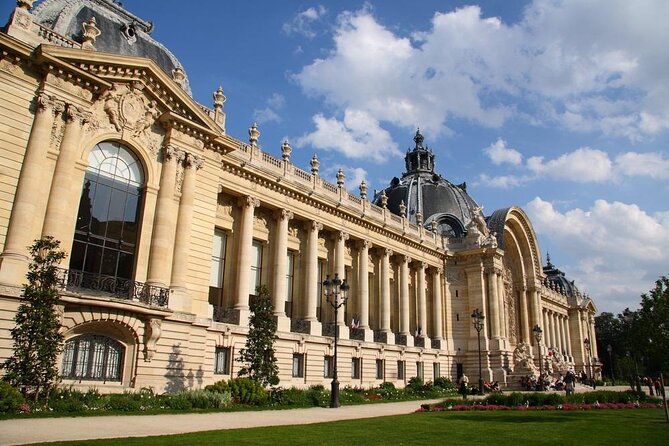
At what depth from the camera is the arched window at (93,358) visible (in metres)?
20.9

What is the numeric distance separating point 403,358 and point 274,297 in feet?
49.6

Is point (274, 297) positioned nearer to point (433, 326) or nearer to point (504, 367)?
point (433, 326)

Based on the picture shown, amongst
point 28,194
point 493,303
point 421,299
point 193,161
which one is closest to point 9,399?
point 28,194

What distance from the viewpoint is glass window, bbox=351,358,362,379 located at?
3800cm

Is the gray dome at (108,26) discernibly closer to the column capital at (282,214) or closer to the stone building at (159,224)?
the stone building at (159,224)

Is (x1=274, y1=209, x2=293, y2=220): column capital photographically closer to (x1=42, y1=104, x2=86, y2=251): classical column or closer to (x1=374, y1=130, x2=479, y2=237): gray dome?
(x1=42, y1=104, x2=86, y2=251): classical column

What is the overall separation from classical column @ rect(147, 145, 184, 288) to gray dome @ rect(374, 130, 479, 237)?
32.4 metres

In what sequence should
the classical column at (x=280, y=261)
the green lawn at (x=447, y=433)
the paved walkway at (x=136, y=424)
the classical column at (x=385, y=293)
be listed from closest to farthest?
the paved walkway at (x=136, y=424), the green lawn at (x=447, y=433), the classical column at (x=280, y=261), the classical column at (x=385, y=293)

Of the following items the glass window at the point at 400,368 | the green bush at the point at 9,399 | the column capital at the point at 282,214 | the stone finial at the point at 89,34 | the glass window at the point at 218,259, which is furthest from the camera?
the glass window at the point at 400,368

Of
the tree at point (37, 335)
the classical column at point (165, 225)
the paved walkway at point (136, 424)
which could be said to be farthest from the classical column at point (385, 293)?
the tree at point (37, 335)

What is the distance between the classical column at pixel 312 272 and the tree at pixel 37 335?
59.8 ft

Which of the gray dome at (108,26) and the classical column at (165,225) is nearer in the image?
the classical column at (165,225)

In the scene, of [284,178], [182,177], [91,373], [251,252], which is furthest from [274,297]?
[91,373]

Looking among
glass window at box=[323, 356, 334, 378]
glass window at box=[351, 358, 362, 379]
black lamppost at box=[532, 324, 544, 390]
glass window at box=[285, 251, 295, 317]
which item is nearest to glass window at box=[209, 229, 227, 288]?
glass window at box=[285, 251, 295, 317]
